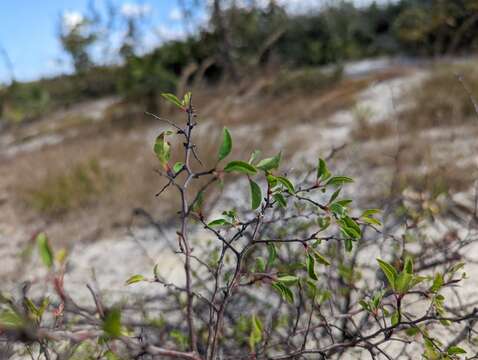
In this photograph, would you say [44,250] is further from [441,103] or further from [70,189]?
[441,103]

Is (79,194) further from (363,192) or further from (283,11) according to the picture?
(283,11)

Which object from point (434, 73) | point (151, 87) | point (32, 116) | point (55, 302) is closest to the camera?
point (55, 302)

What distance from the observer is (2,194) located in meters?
2.93

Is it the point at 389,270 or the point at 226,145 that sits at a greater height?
the point at 226,145

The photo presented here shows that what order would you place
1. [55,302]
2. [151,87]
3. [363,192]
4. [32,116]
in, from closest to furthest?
[55,302]
[363,192]
[151,87]
[32,116]

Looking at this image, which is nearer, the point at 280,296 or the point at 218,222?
the point at 218,222

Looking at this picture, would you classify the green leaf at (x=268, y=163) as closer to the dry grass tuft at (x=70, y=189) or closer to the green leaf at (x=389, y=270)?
the green leaf at (x=389, y=270)

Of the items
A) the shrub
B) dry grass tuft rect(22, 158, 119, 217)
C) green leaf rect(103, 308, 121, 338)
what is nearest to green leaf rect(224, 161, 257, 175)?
the shrub

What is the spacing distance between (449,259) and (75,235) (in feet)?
5.96

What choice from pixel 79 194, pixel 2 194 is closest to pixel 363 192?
pixel 79 194

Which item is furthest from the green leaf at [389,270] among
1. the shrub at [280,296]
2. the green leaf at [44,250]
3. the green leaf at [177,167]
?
the green leaf at [44,250]

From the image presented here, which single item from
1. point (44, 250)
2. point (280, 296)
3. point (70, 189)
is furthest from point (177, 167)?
point (70, 189)

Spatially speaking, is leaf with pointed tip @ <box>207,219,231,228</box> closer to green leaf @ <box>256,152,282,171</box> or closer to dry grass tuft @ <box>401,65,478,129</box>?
green leaf @ <box>256,152,282,171</box>

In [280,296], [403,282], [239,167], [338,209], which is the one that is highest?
[239,167]
